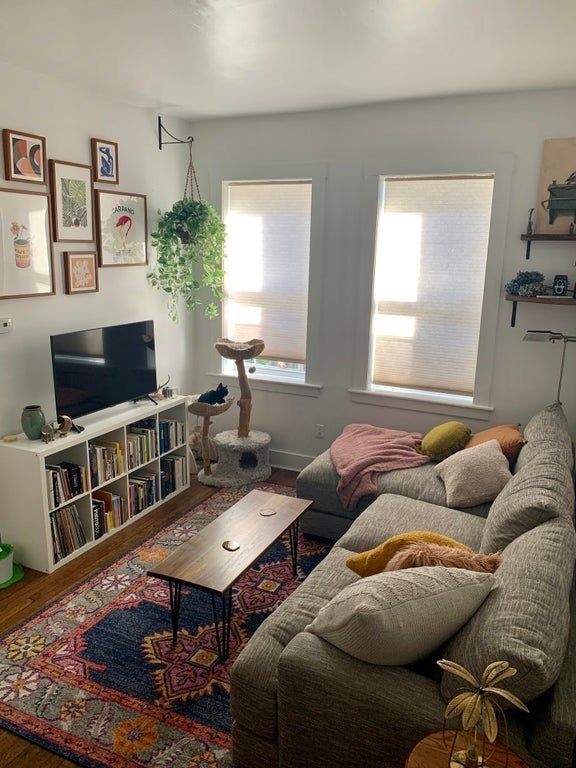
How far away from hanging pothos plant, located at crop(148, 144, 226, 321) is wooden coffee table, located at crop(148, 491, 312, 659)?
1.92 metres

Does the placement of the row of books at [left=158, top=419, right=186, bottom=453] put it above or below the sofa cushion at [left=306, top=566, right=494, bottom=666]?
below

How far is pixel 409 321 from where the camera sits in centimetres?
409

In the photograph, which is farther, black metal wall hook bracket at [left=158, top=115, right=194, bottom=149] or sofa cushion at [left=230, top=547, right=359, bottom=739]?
black metal wall hook bracket at [left=158, top=115, right=194, bottom=149]

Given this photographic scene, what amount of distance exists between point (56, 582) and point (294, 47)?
293 centimetres

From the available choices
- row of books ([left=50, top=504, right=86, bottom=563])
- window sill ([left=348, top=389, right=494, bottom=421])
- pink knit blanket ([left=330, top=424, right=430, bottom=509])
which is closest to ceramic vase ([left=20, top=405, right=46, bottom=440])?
row of books ([left=50, top=504, right=86, bottom=563])

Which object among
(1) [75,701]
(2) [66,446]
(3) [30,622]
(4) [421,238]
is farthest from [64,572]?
(4) [421,238]

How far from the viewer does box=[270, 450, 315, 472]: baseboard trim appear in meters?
→ 4.60

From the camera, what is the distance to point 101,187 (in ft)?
12.2

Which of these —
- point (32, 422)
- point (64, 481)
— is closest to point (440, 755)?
point (64, 481)

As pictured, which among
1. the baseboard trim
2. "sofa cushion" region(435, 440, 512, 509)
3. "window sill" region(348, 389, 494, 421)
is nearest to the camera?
"sofa cushion" region(435, 440, 512, 509)

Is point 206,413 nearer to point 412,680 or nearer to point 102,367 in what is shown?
point 102,367

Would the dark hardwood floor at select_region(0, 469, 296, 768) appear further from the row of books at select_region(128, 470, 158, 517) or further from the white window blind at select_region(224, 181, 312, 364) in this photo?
the white window blind at select_region(224, 181, 312, 364)

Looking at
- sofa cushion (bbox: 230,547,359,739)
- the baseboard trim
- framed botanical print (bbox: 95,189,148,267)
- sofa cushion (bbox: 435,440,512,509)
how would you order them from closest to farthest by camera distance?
sofa cushion (bbox: 230,547,359,739)
sofa cushion (bbox: 435,440,512,509)
framed botanical print (bbox: 95,189,148,267)
the baseboard trim

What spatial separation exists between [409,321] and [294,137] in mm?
1555
